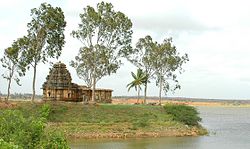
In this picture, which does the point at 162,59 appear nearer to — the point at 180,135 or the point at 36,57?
the point at 180,135

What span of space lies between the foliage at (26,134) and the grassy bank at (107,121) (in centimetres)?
3430

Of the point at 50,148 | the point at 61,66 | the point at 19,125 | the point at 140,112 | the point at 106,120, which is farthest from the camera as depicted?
the point at 61,66

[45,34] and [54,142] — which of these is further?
[45,34]

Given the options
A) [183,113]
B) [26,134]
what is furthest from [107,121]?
[26,134]

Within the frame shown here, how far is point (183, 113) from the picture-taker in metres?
72.4

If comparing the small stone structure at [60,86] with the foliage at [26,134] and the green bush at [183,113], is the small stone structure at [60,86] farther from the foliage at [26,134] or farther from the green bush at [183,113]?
the foliage at [26,134]

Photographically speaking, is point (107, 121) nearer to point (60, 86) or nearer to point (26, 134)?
point (60, 86)

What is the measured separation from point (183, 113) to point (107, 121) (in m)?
14.4

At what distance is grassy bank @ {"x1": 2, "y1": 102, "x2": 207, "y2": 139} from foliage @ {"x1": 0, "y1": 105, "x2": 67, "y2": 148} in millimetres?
34303

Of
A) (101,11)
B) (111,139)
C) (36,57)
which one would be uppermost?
(101,11)

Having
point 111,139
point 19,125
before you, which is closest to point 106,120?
point 111,139

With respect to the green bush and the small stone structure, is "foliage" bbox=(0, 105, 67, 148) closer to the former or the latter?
the green bush

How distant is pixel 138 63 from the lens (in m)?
84.9

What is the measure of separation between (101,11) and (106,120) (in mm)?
16455
